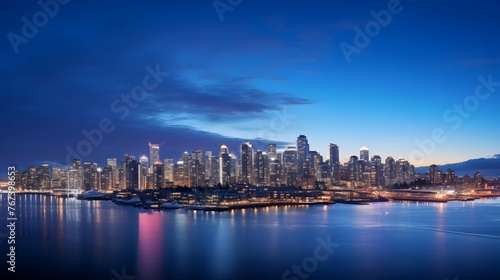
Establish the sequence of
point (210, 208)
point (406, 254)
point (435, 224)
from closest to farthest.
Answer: point (406, 254) < point (435, 224) < point (210, 208)

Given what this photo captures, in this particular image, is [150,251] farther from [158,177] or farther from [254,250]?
[158,177]

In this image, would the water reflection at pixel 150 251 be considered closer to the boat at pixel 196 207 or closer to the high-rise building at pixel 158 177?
the boat at pixel 196 207

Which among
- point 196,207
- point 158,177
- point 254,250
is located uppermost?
point 158,177

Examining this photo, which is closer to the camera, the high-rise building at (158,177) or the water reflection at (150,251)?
the water reflection at (150,251)

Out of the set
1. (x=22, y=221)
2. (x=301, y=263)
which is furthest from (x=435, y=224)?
(x=22, y=221)

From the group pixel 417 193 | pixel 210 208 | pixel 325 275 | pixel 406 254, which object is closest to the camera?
pixel 325 275

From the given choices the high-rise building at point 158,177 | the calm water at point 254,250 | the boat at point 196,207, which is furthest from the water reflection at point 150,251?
the high-rise building at point 158,177

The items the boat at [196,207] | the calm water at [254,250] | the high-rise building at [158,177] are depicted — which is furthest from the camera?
the high-rise building at [158,177]

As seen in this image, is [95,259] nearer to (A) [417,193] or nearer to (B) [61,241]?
(B) [61,241]

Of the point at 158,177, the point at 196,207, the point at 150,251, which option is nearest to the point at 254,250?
the point at 150,251
